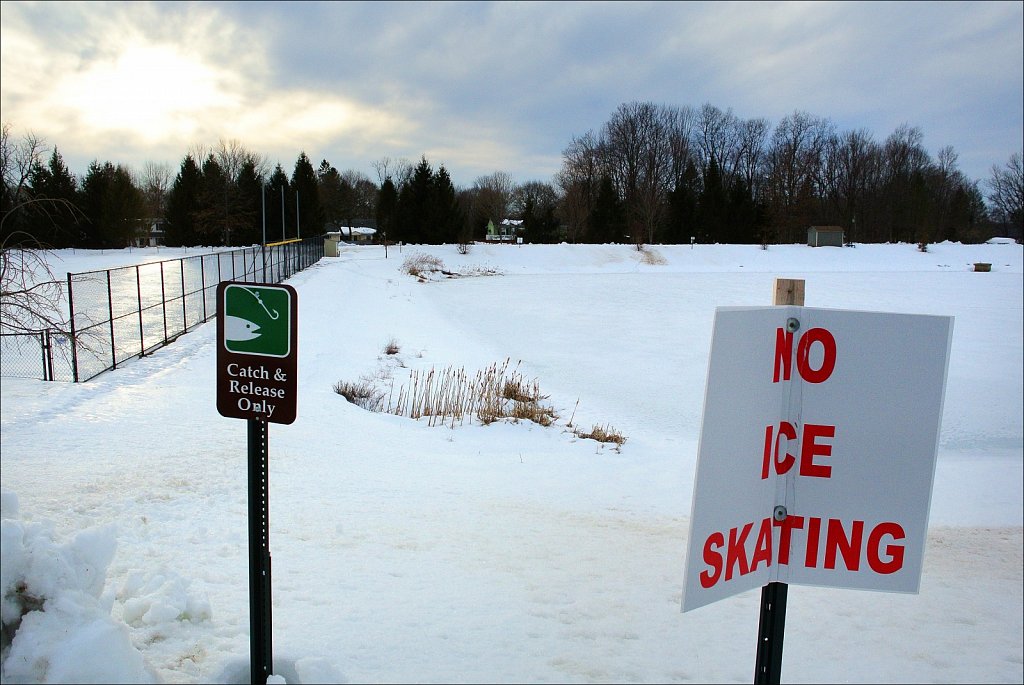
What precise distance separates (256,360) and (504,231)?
76171mm

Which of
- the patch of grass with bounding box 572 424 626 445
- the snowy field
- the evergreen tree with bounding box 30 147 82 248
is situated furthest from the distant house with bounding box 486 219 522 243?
the evergreen tree with bounding box 30 147 82 248

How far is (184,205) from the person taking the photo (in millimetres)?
27875

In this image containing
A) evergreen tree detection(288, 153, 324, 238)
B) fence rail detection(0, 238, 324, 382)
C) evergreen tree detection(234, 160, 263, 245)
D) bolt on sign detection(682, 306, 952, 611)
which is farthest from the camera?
evergreen tree detection(288, 153, 324, 238)

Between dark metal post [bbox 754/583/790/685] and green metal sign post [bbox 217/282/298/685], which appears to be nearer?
dark metal post [bbox 754/583/790/685]

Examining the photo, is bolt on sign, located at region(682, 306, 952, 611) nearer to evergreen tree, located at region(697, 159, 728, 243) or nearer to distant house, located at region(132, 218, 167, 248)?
distant house, located at region(132, 218, 167, 248)

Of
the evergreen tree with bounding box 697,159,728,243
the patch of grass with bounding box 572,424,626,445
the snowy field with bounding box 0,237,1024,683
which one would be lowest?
the patch of grass with bounding box 572,424,626,445

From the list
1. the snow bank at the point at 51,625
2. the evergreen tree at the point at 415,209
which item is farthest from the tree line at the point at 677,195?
the snow bank at the point at 51,625

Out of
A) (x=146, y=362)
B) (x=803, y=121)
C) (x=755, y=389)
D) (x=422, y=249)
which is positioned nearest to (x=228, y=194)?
(x=422, y=249)

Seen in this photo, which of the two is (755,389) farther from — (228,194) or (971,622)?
(228,194)

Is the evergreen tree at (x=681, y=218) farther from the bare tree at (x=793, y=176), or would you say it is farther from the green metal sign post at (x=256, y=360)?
the green metal sign post at (x=256, y=360)

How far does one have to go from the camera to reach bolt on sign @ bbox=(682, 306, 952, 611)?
2684 mm

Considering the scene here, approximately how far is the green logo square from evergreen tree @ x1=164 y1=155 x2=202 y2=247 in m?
23.8

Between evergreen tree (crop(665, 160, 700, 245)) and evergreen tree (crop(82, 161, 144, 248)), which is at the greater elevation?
evergreen tree (crop(665, 160, 700, 245))

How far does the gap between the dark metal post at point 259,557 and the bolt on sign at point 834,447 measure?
1994mm
